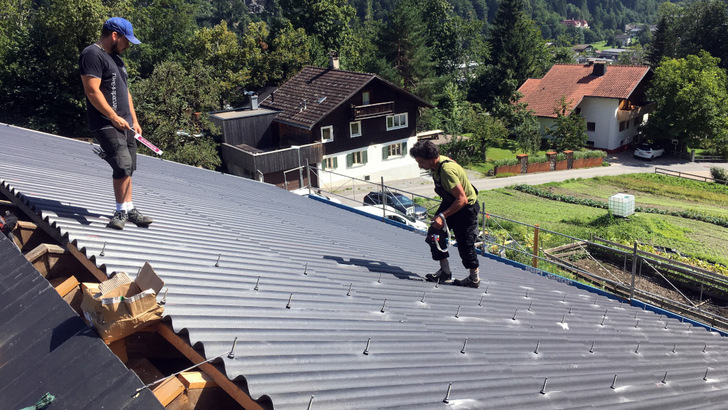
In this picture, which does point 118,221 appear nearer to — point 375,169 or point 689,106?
point 375,169

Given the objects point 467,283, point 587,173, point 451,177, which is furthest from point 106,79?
point 587,173

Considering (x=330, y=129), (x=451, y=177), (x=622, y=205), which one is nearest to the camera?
(x=451, y=177)

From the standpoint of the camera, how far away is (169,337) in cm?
319

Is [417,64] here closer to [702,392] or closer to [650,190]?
[650,190]

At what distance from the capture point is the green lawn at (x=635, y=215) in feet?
76.5

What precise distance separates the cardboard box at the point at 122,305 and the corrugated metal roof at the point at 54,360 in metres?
0.11

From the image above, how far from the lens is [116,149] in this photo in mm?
4992

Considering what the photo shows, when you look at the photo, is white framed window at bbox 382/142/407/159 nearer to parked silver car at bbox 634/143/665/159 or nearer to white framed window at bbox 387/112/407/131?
white framed window at bbox 387/112/407/131

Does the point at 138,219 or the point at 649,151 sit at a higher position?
the point at 138,219

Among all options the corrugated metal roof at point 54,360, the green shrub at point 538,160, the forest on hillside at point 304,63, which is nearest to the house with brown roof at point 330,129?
the forest on hillside at point 304,63

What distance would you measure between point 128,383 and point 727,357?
7.04 metres

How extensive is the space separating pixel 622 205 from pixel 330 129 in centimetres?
1697

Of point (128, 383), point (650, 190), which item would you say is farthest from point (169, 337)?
point (650, 190)

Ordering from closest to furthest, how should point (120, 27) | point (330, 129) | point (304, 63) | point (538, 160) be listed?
point (120, 27)
point (330, 129)
point (538, 160)
point (304, 63)
